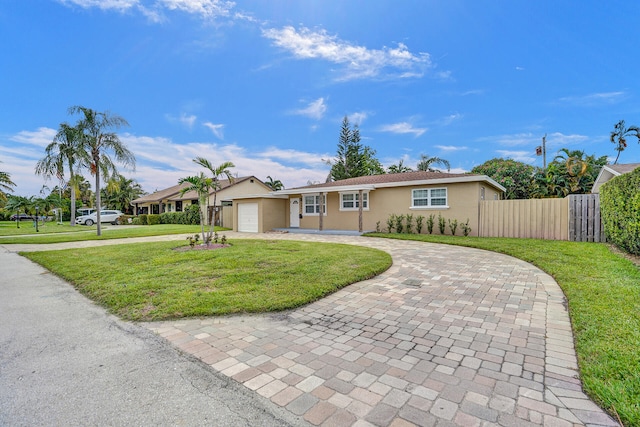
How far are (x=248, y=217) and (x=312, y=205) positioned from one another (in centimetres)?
432

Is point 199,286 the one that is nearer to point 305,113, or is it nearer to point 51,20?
point 51,20

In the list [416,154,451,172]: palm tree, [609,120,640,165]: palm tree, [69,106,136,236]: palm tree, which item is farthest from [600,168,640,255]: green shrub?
[609,120,640,165]: palm tree

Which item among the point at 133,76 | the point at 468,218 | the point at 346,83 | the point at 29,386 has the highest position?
the point at 346,83

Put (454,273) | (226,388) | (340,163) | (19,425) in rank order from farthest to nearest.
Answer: (340,163) → (454,273) → (226,388) → (19,425)

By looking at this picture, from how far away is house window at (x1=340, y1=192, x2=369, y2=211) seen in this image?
16.1 metres

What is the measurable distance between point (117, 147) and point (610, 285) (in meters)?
20.4

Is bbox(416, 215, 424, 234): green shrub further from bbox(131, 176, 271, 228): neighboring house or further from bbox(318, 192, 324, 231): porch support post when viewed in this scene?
bbox(131, 176, 271, 228): neighboring house

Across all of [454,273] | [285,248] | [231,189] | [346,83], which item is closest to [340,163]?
[231,189]

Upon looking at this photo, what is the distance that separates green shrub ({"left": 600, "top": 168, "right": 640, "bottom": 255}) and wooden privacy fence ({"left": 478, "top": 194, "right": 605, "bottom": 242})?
6.14ft

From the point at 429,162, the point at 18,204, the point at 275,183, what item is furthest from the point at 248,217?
the point at 18,204

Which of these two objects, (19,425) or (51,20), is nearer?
(19,425)

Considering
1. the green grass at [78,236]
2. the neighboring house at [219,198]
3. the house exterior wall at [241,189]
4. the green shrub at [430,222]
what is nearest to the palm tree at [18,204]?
the neighboring house at [219,198]

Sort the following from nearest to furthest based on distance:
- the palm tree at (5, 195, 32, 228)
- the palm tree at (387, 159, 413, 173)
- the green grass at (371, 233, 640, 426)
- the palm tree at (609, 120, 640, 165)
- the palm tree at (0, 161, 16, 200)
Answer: the green grass at (371, 233, 640, 426), the palm tree at (0, 161, 16, 200), the palm tree at (609, 120, 640, 165), the palm tree at (5, 195, 32, 228), the palm tree at (387, 159, 413, 173)

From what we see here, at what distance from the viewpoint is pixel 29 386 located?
7.75ft
